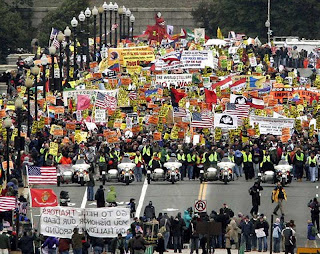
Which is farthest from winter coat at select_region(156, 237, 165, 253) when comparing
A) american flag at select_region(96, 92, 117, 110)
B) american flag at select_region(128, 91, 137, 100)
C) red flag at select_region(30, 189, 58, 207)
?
american flag at select_region(128, 91, 137, 100)

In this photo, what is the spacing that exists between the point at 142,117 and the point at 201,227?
77.3 ft

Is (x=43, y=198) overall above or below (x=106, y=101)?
below

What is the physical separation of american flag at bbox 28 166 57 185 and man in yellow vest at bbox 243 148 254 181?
32.8 feet

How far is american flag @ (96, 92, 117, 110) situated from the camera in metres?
86.1

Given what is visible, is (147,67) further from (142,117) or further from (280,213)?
(280,213)

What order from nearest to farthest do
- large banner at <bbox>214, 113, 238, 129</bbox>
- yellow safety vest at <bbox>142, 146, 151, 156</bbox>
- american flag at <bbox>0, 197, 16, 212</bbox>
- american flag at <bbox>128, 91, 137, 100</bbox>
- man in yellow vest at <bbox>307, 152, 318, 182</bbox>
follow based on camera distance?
american flag at <bbox>0, 197, 16, 212</bbox>, man in yellow vest at <bbox>307, 152, 318, 182</bbox>, yellow safety vest at <bbox>142, 146, 151, 156</bbox>, large banner at <bbox>214, 113, 238, 129</bbox>, american flag at <bbox>128, 91, 137, 100</bbox>

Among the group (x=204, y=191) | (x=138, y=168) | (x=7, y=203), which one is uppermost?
(x=7, y=203)

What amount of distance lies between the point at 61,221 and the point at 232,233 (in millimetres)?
5301

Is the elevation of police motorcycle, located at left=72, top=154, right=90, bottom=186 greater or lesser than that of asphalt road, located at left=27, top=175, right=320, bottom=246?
greater

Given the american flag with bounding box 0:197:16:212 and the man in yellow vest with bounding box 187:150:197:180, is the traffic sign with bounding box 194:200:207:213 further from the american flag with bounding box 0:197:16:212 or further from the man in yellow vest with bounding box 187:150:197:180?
the man in yellow vest with bounding box 187:150:197:180

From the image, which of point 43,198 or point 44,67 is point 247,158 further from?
point 44,67

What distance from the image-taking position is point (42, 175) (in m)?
67.7

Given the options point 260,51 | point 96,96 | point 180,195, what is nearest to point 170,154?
point 180,195

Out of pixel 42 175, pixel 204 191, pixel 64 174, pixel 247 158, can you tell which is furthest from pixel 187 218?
pixel 247 158
